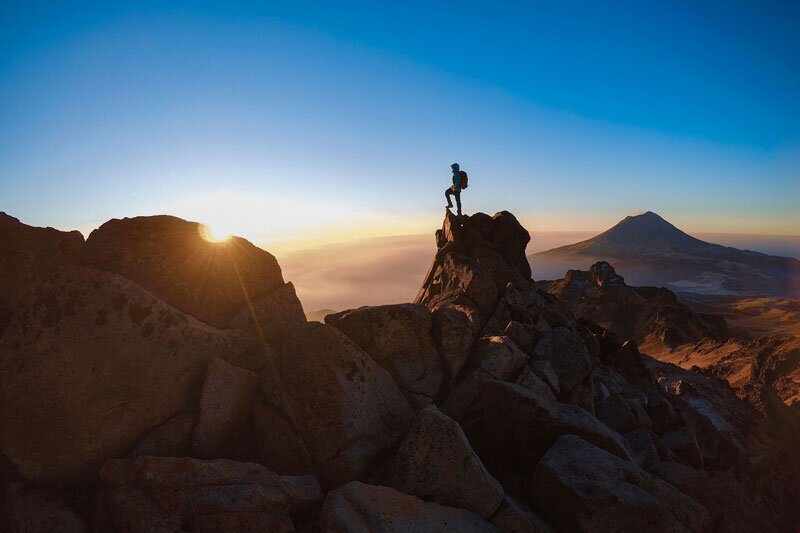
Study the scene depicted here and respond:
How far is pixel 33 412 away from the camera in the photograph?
27.3 ft

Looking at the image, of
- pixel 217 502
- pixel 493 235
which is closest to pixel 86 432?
pixel 217 502

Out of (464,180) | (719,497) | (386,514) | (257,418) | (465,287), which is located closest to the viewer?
(386,514)

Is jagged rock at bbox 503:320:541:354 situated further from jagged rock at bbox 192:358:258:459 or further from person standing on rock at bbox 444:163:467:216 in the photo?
person standing on rock at bbox 444:163:467:216

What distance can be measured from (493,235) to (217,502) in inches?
1199

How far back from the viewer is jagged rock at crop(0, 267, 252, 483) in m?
8.30

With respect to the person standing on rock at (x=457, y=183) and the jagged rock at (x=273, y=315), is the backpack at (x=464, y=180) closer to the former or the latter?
the person standing on rock at (x=457, y=183)

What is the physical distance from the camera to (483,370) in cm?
1466

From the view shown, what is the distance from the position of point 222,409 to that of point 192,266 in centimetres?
505

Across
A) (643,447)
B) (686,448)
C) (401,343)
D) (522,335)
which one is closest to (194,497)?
(401,343)

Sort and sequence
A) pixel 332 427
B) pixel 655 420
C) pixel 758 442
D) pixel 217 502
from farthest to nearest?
pixel 758 442 → pixel 655 420 → pixel 332 427 → pixel 217 502

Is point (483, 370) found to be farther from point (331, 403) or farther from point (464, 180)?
point (464, 180)

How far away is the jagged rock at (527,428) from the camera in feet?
37.1

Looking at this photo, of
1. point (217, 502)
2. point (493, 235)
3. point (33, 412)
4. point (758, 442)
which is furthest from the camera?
point (493, 235)

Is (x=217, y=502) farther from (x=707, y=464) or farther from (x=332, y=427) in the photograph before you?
(x=707, y=464)
